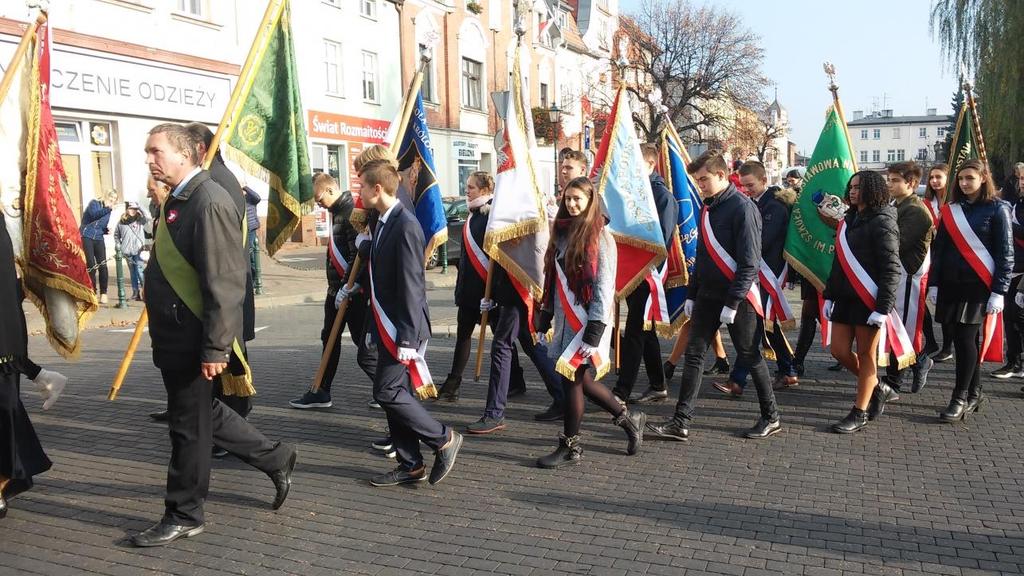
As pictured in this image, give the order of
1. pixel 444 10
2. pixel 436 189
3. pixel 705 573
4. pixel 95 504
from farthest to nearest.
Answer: pixel 444 10
pixel 436 189
pixel 95 504
pixel 705 573

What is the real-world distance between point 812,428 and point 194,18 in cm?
1851

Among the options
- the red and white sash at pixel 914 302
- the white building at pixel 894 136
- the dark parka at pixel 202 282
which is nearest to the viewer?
the dark parka at pixel 202 282

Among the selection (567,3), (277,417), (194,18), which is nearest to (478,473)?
(277,417)

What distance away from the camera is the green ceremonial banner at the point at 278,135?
6.55m

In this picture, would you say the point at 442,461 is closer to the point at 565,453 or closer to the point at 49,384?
the point at 565,453

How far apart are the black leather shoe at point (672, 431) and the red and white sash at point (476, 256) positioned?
1.89 m

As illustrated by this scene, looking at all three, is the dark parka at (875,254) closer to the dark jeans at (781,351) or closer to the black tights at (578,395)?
the dark jeans at (781,351)

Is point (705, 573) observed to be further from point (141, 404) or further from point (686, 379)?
point (141, 404)

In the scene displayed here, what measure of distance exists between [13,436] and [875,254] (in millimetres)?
5338

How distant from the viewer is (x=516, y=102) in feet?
23.5

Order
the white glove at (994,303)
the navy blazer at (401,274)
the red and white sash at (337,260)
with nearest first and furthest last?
the navy blazer at (401,274) → the white glove at (994,303) → the red and white sash at (337,260)

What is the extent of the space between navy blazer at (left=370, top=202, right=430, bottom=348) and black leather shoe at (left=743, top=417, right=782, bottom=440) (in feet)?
8.28

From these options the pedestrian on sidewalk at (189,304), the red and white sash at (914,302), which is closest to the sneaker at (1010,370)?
the red and white sash at (914,302)

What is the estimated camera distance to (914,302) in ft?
23.9
